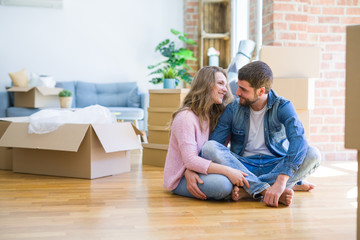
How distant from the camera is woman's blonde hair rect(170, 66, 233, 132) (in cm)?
229

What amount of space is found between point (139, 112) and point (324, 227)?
366 centimetres

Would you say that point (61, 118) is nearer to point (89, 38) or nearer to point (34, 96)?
point (34, 96)

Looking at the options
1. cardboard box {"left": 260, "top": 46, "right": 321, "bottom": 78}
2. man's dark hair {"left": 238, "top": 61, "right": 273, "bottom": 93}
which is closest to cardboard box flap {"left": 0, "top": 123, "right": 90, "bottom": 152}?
man's dark hair {"left": 238, "top": 61, "right": 273, "bottom": 93}

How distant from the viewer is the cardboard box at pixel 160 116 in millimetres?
3400

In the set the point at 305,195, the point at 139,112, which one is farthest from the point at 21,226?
the point at 139,112

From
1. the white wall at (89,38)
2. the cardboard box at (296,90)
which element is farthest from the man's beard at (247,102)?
the white wall at (89,38)

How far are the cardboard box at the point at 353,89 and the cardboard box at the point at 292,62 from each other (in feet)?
5.55

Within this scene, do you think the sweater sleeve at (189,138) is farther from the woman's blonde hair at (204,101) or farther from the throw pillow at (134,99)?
the throw pillow at (134,99)

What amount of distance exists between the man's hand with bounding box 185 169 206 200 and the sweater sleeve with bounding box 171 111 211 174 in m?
0.03

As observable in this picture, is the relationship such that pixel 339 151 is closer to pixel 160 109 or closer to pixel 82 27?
pixel 160 109

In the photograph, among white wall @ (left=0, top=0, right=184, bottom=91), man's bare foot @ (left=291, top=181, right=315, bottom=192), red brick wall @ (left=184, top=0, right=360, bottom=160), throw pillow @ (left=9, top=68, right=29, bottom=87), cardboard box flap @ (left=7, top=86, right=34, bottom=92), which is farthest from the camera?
white wall @ (left=0, top=0, right=184, bottom=91)

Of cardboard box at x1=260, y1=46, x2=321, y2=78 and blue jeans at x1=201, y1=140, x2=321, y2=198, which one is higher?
cardboard box at x1=260, y1=46, x2=321, y2=78

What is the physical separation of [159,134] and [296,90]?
3.78 ft

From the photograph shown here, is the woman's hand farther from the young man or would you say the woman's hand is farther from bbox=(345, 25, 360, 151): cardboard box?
bbox=(345, 25, 360, 151): cardboard box
